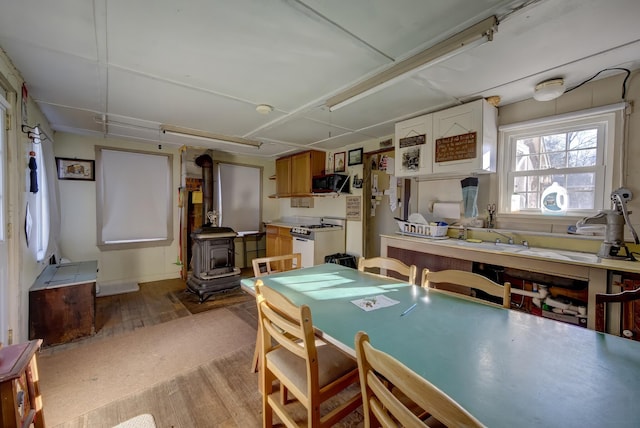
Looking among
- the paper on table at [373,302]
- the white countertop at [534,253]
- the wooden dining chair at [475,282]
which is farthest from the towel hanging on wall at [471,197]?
the paper on table at [373,302]

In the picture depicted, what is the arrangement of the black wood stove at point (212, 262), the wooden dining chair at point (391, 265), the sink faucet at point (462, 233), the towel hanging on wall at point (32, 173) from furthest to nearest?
1. the black wood stove at point (212, 262)
2. the sink faucet at point (462, 233)
3. the towel hanging on wall at point (32, 173)
4. the wooden dining chair at point (391, 265)

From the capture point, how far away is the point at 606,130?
2199 mm

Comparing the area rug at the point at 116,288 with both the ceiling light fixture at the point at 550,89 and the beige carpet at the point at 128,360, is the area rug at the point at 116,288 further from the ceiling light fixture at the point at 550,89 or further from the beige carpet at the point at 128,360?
the ceiling light fixture at the point at 550,89

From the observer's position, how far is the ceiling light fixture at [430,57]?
4.77ft

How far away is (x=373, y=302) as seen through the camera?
1462 mm

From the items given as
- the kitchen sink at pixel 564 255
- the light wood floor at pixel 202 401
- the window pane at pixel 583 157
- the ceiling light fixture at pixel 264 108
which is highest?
the ceiling light fixture at pixel 264 108

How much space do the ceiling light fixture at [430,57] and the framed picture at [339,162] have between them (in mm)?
2214

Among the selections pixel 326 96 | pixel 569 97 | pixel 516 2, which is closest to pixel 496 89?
pixel 569 97

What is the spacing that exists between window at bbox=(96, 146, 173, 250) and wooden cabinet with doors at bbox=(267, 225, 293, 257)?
5.73 feet

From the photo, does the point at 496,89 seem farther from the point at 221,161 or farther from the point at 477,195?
the point at 221,161

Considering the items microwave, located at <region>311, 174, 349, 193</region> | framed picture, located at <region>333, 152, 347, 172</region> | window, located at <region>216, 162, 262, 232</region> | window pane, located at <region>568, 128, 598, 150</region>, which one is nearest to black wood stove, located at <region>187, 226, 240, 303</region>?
window, located at <region>216, 162, 262, 232</region>

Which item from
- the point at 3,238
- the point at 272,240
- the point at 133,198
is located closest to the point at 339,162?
the point at 272,240

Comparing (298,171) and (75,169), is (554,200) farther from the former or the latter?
(75,169)

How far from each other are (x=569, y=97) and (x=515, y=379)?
2.72 m
